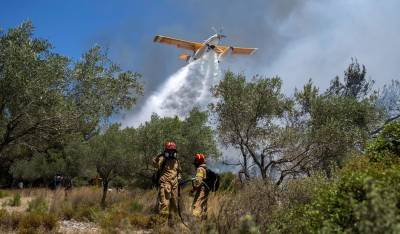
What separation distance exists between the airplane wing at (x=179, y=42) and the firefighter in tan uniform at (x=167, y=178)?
4410 centimetres

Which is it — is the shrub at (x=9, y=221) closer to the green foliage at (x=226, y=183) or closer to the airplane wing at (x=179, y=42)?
the green foliage at (x=226, y=183)

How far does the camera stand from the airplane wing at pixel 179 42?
5546 centimetres

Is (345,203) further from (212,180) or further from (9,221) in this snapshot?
(9,221)

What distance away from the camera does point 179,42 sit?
55875mm

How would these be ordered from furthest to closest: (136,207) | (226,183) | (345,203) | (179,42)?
1. (179,42)
2. (226,183)
3. (136,207)
4. (345,203)

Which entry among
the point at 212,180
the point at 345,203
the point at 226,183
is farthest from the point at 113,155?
the point at 345,203

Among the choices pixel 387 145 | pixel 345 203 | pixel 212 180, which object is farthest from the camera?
pixel 212 180

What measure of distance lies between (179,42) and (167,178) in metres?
45.1

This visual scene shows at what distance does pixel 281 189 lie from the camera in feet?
28.0

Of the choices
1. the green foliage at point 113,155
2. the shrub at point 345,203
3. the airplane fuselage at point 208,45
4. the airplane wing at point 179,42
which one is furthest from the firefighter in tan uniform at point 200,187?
the airplane wing at point 179,42

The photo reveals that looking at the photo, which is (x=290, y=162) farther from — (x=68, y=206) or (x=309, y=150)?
(x=68, y=206)

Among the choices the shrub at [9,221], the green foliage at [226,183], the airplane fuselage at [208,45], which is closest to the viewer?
the green foliage at [226,183]

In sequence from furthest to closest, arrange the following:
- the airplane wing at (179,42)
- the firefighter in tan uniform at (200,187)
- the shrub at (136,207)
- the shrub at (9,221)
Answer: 1. the airplane wing at (179,42)
2. the shrub at (136,207)
3. the shrub at (9,221)
4. the firefighter in tan uniform at (200,187)

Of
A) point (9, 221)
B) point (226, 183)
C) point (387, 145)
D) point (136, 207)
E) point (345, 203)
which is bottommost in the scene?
point (9, 221)
